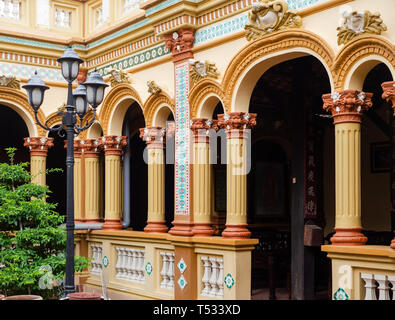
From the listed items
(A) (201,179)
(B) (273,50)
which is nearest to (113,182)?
(A) (201,179)

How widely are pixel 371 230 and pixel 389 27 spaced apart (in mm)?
6264

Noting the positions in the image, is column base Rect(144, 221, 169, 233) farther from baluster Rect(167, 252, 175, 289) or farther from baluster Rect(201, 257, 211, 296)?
baluster Rect(201, 257, 211, 296)

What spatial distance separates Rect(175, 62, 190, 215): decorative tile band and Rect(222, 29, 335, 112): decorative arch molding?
1043 mm

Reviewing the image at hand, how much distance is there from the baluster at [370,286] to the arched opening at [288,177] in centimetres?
250

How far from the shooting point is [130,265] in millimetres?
12242

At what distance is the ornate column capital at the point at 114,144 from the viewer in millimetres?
13008

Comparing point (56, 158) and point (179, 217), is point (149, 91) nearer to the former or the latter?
point (179, 217)

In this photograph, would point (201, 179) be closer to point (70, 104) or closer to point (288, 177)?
point (70, 104)

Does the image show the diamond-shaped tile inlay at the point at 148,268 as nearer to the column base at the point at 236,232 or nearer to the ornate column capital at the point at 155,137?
the ornate column capital at the point at 155,137

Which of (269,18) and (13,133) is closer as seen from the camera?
(269,18)

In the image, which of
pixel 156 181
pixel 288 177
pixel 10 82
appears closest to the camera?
pixel 156 181

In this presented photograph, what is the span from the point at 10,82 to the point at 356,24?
26.0 ft

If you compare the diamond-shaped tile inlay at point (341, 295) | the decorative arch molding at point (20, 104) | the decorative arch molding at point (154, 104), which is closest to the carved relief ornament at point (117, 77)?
the decorative arch molding at point (154, 104)

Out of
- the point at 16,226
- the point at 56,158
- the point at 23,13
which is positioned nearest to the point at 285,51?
the point at 16,226
